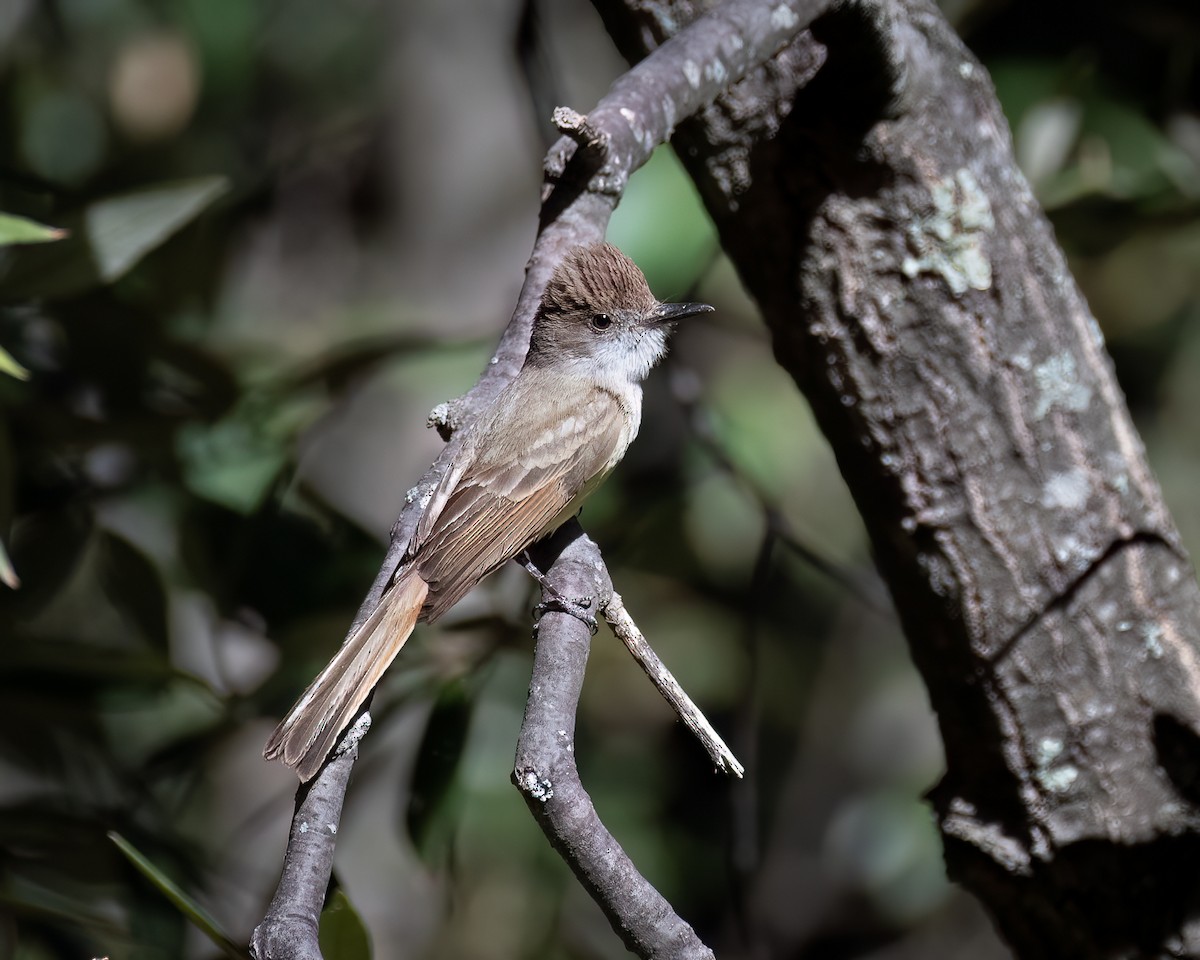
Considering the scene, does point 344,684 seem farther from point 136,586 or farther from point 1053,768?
point 1053,768

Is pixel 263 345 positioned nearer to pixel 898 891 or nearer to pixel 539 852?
pixel 539 852

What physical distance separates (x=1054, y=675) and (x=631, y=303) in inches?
49.6

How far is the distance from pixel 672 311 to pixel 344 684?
1.28m

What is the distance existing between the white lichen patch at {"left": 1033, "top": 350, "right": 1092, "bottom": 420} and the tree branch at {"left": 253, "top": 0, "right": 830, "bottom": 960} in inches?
36.1

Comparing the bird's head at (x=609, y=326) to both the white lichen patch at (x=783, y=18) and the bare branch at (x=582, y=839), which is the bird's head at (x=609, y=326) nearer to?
the white lichen patch at (x=783, y=18)

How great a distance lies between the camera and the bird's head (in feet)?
9.20

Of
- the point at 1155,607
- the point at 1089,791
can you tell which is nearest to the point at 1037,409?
the point at 1155,607

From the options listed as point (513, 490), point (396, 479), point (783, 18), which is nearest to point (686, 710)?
point (513, 490)

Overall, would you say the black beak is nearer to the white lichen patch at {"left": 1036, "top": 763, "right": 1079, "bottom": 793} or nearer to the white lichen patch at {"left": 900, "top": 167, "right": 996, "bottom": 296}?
the white lichen patch at {"left": 900, "top": 167, "right": 996, "bottom": 296}

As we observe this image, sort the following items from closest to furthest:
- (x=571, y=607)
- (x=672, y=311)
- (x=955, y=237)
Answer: (x=571, y=607)
(x=955, y=237)
(x=672, y=311)

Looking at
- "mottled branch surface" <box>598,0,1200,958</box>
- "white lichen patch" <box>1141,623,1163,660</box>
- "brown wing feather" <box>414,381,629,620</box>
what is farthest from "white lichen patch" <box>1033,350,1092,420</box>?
"brown wing feather" <box>414,381,629,620</box>

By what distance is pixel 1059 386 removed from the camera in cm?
254

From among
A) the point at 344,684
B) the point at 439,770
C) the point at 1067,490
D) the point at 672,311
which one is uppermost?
the point at 672,311

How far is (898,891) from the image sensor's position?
4.24 metres
